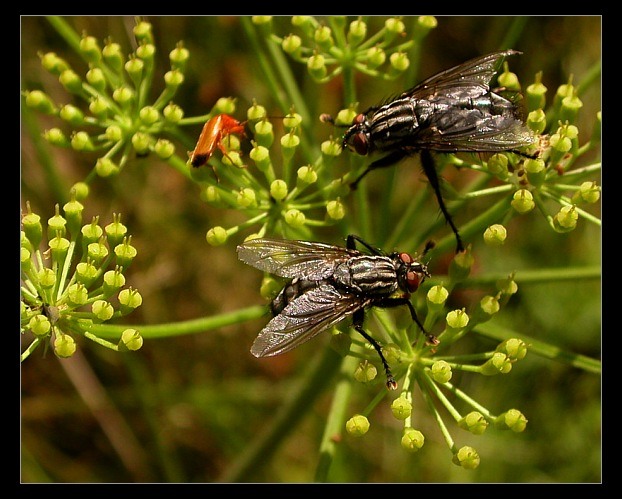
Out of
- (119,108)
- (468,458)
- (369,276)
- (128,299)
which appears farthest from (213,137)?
(468,458)

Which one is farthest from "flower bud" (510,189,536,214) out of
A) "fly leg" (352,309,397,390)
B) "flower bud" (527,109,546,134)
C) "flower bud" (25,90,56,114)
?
"flower bud" (25,90,56,114)

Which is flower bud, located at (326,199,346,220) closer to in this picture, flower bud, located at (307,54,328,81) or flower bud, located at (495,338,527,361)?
flower bud, located at (307,54,328,81)

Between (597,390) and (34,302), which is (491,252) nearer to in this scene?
(597,390)

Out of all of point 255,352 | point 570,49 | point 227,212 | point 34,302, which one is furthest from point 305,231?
point 570,49

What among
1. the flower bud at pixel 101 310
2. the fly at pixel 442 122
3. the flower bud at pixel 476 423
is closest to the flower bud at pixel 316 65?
the fly at pixel 442 122

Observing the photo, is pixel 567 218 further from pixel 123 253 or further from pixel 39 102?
pixel 39 102

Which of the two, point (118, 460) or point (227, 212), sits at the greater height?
point (227, 212)
